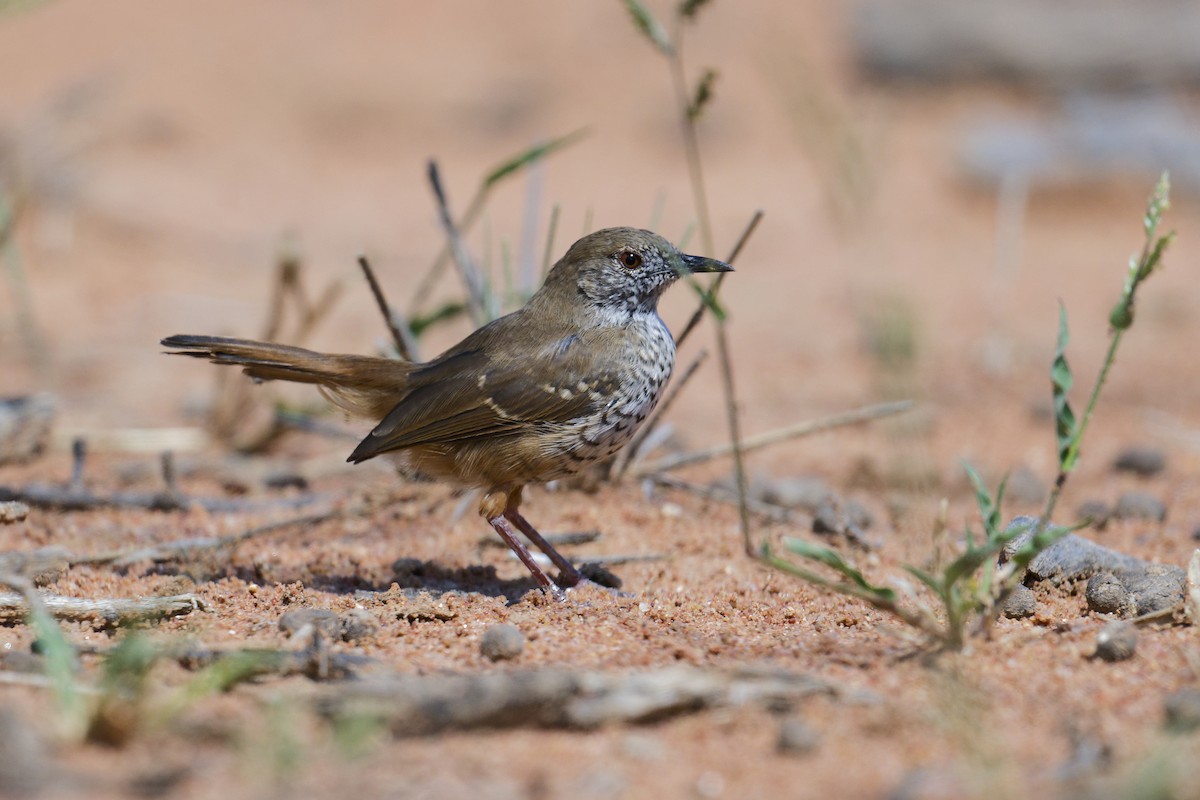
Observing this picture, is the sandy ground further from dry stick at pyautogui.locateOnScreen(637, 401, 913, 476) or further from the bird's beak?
the bird's beak

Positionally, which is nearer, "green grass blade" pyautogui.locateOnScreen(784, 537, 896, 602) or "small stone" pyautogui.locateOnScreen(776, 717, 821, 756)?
"small stone" pyautogui.locateOnScreen(776, 717, 821, 756)

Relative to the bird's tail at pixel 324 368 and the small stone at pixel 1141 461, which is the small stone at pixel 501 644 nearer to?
the bird's tail at pixel 324 368

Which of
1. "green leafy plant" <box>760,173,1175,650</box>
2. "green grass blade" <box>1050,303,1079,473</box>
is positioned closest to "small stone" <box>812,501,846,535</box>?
"green leafy plant" <box>760,173,1175,650</box>

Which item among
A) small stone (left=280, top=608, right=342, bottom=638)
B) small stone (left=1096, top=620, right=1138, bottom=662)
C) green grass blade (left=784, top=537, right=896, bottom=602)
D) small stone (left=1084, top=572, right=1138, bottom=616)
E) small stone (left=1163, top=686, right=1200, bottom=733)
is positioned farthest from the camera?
small stone (left=1084, top=572, right=1138, bottom=616)

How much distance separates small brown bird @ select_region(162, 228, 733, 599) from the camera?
4.24m

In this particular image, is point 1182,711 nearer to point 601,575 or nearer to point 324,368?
point 601,575

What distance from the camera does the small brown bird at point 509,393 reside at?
13.9 ft

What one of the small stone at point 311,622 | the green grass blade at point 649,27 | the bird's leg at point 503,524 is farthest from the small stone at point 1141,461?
the small stone at point 311,622

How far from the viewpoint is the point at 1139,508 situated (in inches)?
190

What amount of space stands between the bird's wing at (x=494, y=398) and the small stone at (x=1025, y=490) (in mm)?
2007

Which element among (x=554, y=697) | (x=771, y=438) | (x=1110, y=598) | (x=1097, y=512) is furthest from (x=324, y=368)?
(x=1097, y=512)

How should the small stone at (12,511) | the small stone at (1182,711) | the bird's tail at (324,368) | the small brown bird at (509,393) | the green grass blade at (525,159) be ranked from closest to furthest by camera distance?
the small stone at (1182,711)
the bird's tail at (324,368)
the small brown bird at (509,393)
the small stone at (12,511)
the green grass blade at (525,159)

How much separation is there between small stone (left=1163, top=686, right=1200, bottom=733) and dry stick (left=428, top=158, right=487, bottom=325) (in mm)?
3118

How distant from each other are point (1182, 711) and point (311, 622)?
7.02 ft
